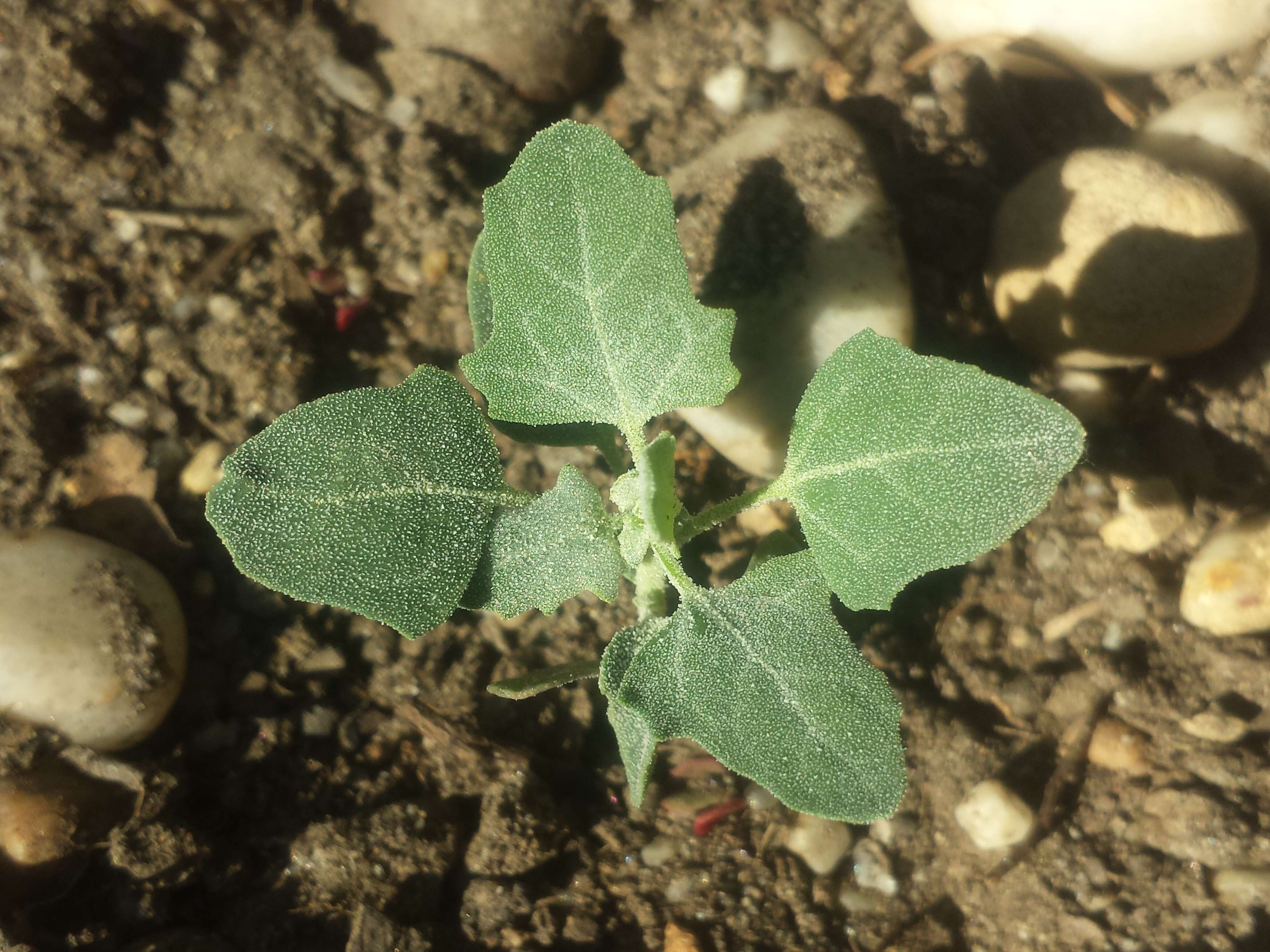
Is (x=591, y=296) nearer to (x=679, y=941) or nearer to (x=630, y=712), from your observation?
(x=630, y=712)

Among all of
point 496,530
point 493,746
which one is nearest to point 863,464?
point 496,530

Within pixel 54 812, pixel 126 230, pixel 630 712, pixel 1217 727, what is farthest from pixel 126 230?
pixel 1217 727

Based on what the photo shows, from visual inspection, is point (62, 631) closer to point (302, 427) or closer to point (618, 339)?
point (302, 427)

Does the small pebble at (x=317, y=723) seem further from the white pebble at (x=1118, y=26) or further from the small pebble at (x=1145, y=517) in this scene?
the white pebble at (x=1118, y=26)

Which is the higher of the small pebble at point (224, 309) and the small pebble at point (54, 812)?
the small pebble at point (224, 309)

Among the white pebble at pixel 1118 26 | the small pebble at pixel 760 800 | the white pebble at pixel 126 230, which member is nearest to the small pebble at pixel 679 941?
the small pebble at pixel 760 800
